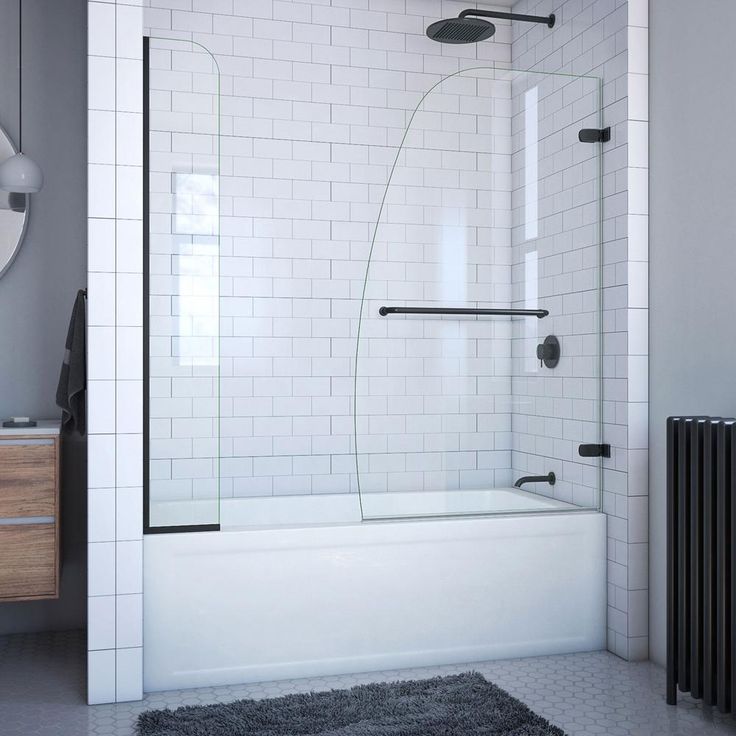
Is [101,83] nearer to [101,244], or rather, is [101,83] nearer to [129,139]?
[129,139]

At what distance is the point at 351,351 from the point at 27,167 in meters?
1.60

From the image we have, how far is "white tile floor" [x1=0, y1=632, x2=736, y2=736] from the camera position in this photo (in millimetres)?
2572

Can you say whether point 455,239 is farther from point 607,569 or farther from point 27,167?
point 27,167

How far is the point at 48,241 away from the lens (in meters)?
3.58

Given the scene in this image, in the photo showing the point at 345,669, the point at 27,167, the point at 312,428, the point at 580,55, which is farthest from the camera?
the point at 312,428

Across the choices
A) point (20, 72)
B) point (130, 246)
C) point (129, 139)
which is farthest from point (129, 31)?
point (20, 72)

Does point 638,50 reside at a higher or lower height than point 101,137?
higher

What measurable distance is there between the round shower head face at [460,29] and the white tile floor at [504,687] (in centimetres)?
249

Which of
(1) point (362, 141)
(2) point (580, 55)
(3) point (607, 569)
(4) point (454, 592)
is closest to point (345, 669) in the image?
(4) point (454, 592)

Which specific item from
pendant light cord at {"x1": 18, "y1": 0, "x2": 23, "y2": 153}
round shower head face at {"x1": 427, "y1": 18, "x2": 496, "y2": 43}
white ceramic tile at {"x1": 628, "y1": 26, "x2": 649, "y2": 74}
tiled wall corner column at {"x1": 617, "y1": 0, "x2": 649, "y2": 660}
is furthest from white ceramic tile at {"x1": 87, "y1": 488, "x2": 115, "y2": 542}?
white ceramic tile at {"x1": 628, "y1": 26, "x2": 649, "y2": 74}

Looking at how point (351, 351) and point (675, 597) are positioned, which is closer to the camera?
point (675, 597)

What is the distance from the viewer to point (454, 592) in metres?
3.12

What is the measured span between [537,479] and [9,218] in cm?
243

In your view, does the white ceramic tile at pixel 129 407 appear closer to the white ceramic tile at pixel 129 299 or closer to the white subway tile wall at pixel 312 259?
the white subway tile wall at pixel 312 259
